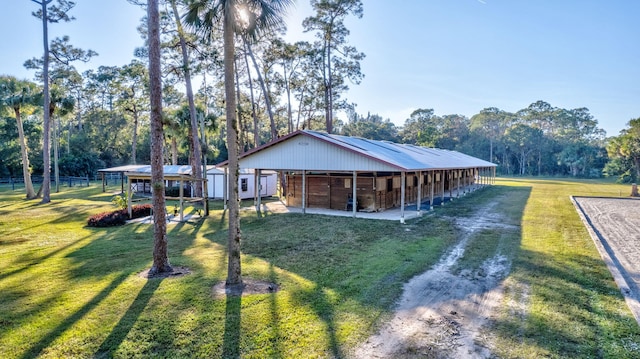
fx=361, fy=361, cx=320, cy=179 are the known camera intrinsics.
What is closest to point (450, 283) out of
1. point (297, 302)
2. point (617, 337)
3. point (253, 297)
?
point (617, 337)

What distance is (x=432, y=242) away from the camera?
10398mm

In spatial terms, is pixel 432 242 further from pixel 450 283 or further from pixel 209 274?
pixel 209 274

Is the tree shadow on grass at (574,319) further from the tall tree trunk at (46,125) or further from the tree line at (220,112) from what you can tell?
the tall tree trunk at (46,125)

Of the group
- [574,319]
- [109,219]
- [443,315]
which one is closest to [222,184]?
[109,219]

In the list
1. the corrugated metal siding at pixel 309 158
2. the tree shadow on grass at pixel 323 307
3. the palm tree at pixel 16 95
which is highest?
the palm tree at pixel 16 95

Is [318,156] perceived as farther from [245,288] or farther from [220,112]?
[220,112]

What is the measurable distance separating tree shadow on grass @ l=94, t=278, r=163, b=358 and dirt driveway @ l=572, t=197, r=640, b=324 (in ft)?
23.8

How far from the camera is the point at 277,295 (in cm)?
619

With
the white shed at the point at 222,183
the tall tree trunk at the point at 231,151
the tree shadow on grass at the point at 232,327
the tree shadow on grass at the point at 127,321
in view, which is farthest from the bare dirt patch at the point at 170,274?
the white shed at the point at 222,183

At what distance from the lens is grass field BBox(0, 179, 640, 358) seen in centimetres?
452

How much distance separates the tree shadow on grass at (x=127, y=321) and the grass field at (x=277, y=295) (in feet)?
0.06

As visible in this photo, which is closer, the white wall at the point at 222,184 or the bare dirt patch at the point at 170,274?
the bare dirt patch at the point at 170,274

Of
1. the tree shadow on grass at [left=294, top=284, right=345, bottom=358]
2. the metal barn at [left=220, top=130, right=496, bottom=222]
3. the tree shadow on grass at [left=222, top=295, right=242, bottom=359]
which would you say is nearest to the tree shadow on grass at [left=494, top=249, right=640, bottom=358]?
the tree shadow on grass at [left=294, top=284, right=345, bottom=358]

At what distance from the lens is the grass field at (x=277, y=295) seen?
178 inches
